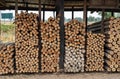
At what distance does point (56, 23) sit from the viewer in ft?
42.4

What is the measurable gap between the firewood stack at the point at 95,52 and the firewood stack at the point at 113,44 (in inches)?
10.1

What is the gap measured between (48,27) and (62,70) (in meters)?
1.67

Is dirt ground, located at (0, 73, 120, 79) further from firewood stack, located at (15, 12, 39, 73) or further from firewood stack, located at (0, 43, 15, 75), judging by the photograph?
firewood stack, located at (15, 12, 39, 73)

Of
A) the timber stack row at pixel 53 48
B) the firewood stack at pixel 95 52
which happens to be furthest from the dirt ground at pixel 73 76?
the firewood stack at pixel 95 52

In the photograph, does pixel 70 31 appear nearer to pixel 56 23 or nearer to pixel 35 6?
pixel 56 23

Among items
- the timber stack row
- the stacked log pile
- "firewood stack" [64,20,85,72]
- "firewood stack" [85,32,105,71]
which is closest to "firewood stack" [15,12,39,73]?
the timber stack row

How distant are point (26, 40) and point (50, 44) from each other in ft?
2.86

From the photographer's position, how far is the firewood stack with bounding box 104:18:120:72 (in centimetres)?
1303

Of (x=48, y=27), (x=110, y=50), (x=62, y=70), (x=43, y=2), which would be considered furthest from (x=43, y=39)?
(x=43, y=2)

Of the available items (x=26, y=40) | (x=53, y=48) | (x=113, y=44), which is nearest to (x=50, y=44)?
(x=53, y=48)

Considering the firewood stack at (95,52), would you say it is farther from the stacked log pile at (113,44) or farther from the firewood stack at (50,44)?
the firewood stack at (50,44)

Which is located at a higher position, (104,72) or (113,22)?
(113,22)

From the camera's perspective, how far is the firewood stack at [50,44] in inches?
508

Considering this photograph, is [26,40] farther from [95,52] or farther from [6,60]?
[95,52]
